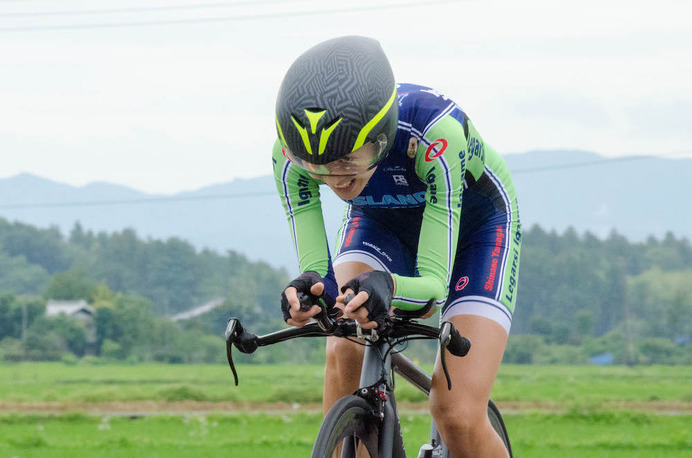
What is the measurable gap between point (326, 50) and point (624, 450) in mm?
7622

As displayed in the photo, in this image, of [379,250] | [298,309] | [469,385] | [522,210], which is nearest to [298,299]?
[298,309]

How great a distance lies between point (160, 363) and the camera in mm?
38438

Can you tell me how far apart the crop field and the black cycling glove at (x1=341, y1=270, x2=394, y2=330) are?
5.47m

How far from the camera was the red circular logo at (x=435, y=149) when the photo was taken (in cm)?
396

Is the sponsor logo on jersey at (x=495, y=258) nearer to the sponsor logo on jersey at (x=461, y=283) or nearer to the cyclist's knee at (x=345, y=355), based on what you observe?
the sponsor logo on jersey at (x=461, y=283)

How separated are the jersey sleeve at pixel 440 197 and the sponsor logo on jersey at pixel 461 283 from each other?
0.65 metres

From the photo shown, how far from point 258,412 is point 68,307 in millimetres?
23069

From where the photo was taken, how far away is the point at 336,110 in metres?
3.42

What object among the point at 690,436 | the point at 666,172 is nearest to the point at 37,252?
the point at 690,436

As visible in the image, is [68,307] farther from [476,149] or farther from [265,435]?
[476,149]

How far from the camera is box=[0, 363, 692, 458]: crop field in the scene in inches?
400

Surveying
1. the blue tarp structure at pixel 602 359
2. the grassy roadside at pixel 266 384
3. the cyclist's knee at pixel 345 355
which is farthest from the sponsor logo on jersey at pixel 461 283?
the blue tarp structure at pixel 602 359

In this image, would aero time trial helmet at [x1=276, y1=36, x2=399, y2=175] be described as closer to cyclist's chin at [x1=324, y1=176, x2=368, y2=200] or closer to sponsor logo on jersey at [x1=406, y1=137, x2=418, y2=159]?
cyclist's chin at [x1=324, y1=176, x2=368, y2=200]

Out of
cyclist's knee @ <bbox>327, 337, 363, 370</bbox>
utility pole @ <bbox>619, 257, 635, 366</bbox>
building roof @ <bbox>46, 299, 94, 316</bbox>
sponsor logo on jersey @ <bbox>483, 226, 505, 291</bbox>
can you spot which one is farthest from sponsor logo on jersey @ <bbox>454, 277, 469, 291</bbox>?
building roof @ <bbox>46, 299, 94, 316</bbox>
